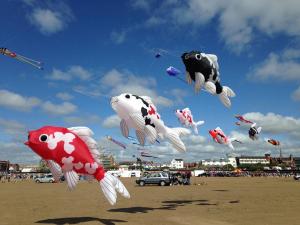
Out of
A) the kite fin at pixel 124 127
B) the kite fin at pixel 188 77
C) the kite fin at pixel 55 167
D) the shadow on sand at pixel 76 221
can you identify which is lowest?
the shadow on sand at pixel 76 221

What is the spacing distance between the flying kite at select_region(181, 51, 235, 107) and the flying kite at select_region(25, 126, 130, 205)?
19.4ft

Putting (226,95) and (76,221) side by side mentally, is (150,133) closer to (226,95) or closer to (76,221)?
(76,221)

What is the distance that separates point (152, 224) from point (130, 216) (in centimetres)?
221

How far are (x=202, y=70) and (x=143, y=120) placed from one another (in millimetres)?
3833

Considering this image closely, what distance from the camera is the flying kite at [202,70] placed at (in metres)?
15.6

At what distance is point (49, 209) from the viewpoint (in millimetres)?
16969

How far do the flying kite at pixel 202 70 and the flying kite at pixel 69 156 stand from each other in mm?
5903

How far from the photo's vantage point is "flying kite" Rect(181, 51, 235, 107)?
51.1 ft

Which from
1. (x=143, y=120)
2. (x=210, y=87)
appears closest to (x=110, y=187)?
(x=143, y=120)

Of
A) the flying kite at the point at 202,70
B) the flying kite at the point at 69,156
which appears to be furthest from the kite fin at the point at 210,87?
the flying kite at the point at 69,156

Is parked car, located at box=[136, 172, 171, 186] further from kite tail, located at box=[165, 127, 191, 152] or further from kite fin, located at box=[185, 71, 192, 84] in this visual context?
kite tail, located at box=[165, 127, 191, 152]

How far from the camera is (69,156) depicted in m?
11.5

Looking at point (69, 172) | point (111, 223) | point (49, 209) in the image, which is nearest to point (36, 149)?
point (69, 172)

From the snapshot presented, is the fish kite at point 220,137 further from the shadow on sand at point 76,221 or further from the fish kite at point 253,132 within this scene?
the shadow on sand at point 76,221
